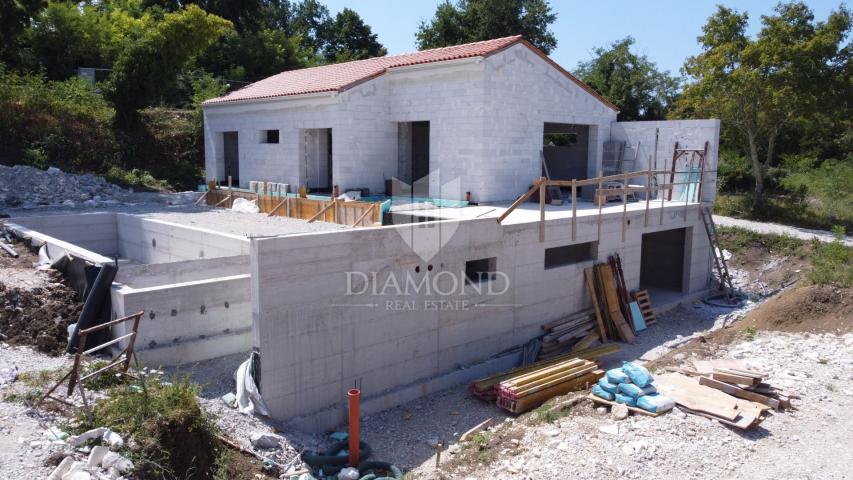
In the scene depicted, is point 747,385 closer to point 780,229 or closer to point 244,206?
point 244,206

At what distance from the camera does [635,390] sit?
8508 millimetres

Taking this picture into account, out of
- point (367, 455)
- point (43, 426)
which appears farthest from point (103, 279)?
point (367, 455)

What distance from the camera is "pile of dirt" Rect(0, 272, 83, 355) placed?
8.89m

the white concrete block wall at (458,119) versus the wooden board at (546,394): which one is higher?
the white concrete block wall at (458,119)

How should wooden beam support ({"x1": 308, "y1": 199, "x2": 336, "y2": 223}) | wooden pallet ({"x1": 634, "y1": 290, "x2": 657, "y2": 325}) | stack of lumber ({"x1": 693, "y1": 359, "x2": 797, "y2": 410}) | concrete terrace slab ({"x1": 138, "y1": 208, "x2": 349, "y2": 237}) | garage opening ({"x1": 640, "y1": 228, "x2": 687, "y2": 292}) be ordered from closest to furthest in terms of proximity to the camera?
stack of lumber ({"x1": 693, "y1": 359, "x2": 797, "y2": 410}), concrete terrace slab ({"x1": 138, "y1": 208, "x2": 349, "y2": 237}), wooden pallet ({"x1": 634, "y1": 290, "x2": 657, "y2": 325}), wooden beam support ({"x1": 308, "y1": 199, "x2": 336, "y2": 223}), garage opening ({"x1": 640, "y1": 228, "x2": 687, "y2": 292})

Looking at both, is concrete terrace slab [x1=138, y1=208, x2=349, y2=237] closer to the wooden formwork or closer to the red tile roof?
the wooden formwork

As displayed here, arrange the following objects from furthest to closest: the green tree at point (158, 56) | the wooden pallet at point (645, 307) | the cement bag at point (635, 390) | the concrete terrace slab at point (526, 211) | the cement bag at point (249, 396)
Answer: the green tree at point (158, 56)
the wooden pallet at point (645, 307)
the concrete terrace slab at point (526, 211)
the cement bag at point (635, 390)
the cement bag at point (249, 396)

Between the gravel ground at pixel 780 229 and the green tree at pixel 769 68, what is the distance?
2.23 meters

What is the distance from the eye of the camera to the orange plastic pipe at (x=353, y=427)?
7852 mm

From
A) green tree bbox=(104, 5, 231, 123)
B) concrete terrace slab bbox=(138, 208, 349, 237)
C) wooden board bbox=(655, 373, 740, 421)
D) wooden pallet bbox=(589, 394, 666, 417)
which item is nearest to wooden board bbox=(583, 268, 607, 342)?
wooden board bbox=(655, 373, 740, 421)

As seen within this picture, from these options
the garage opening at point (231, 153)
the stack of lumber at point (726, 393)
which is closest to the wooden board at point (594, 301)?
the stack of lumber at point (726, 393)

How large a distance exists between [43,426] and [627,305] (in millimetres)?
11561

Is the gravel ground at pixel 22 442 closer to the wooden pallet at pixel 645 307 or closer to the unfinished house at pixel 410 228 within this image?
the unfinished house at pixel 410 228

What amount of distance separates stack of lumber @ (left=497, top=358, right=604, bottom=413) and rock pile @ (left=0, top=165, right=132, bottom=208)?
1442cm
